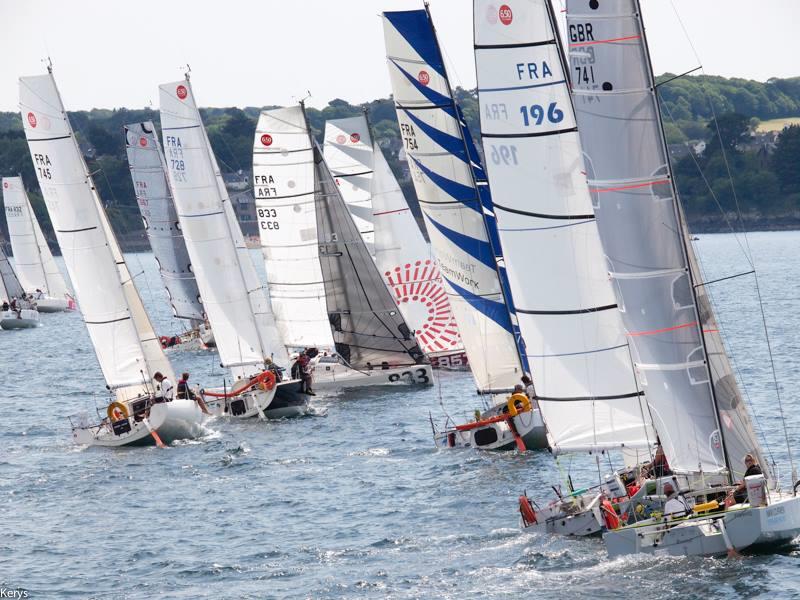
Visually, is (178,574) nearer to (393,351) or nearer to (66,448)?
(66,448)

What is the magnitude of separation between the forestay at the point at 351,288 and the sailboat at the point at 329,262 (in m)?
0.03

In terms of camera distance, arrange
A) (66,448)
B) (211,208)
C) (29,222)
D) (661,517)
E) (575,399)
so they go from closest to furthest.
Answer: (661,517) → (575,399) → (66,448) → (211,208) → (29,222)

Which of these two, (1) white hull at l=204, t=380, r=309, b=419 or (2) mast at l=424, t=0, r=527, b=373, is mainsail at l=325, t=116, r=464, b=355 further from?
(2) mast at l=424, t=0, r=527, b=373

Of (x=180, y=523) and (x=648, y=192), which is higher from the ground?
(x=648, y=192)

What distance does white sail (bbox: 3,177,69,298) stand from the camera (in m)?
82.0

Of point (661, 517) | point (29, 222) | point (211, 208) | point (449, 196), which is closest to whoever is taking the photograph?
point (661, 517)

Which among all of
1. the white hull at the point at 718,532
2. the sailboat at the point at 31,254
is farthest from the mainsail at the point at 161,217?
the white hull at the point at 718,532

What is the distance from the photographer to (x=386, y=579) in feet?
70.2

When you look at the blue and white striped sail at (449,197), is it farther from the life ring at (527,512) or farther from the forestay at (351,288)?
the forestay at (351,288)

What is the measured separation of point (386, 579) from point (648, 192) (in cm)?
699

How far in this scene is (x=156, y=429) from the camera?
33.3m

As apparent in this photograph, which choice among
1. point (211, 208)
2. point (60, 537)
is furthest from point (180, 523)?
point (211, 208)

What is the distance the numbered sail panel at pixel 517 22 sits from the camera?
2212cm

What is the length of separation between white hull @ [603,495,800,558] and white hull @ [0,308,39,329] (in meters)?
63.5
